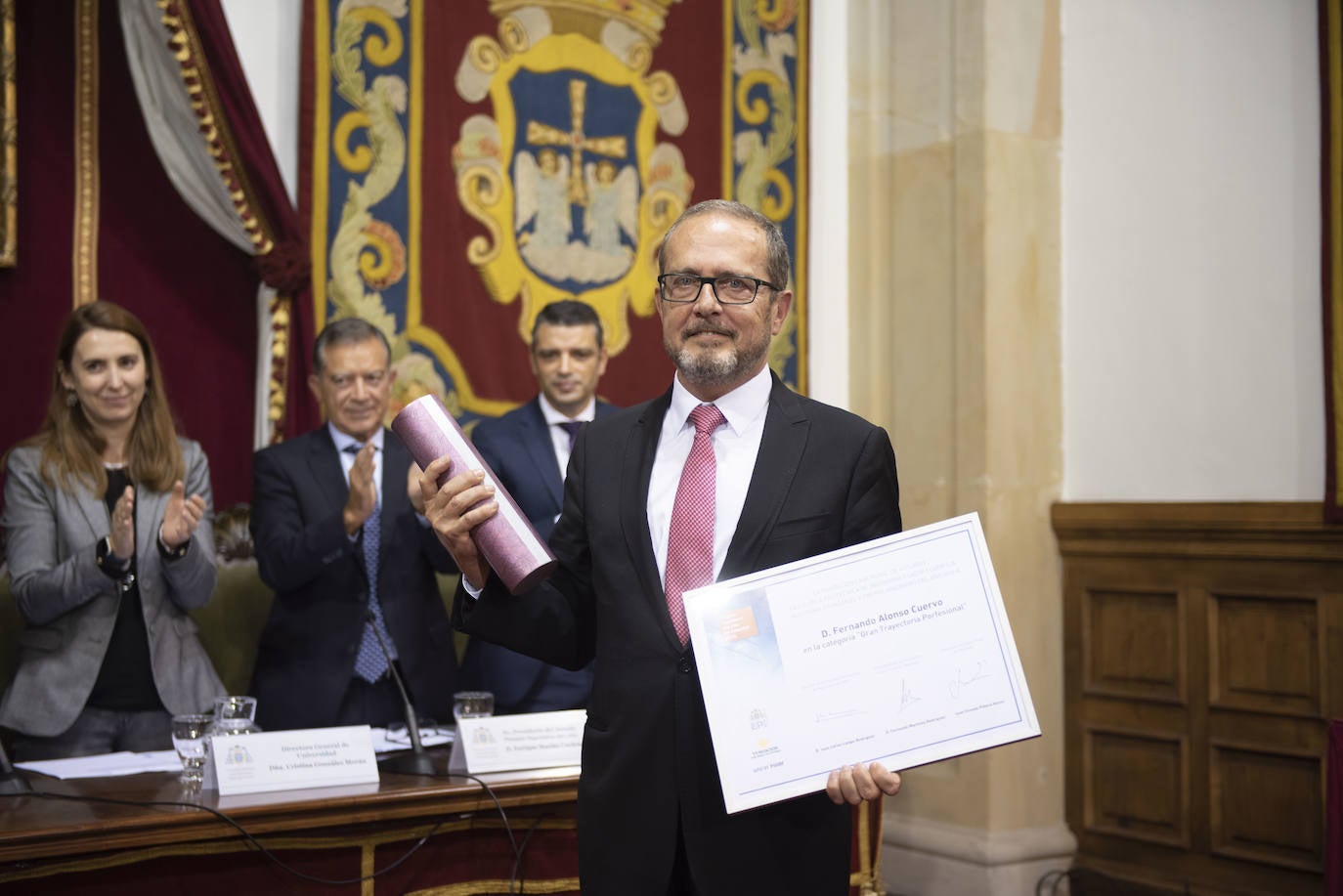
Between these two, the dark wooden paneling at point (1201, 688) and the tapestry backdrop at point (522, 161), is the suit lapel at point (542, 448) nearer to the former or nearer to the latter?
the tapestry backdrop at point (522, 161)

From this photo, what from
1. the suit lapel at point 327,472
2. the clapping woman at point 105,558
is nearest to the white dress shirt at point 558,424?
the suit lapel at point 327,472

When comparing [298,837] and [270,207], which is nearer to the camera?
[298,837]

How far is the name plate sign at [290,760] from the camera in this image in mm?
2420

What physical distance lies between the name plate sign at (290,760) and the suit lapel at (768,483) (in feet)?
3.85

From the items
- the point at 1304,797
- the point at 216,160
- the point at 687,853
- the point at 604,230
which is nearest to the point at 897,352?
the point at 604,230

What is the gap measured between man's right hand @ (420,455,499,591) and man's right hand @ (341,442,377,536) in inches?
45.5

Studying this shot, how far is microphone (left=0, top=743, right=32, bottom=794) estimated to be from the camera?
7.88 ft

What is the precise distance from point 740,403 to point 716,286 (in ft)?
0.57

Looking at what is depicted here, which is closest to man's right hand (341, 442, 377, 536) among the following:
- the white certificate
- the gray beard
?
the gray beard

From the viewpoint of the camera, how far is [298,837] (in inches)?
94.6

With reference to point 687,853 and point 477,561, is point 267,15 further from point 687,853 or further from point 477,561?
point 687,853

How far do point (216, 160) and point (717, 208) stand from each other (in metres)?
2.25

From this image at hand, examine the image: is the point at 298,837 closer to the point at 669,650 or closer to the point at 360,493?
the point at 360,493

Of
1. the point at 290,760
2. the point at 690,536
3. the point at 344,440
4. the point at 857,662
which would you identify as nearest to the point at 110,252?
the point at 344,440
